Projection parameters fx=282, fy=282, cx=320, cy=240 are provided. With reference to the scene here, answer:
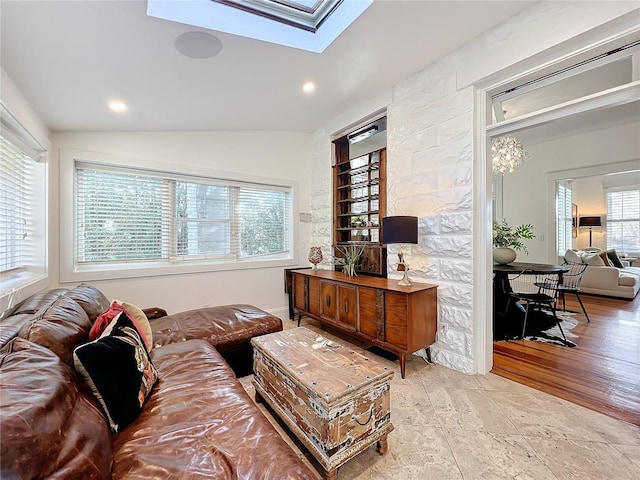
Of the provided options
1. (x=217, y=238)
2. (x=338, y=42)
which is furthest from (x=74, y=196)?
(x=338, y=42)

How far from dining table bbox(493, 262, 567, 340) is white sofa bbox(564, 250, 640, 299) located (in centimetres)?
210

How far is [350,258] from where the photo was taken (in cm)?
326

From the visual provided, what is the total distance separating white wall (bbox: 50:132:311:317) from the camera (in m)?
2.93

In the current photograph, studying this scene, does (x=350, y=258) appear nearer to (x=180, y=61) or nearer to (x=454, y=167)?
(x=454, y=167)

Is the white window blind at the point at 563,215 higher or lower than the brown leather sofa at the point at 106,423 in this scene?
higher

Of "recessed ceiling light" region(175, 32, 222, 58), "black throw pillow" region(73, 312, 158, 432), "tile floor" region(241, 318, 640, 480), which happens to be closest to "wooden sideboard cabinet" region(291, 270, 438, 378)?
"tile floor" region(241, 318, 640, 480)

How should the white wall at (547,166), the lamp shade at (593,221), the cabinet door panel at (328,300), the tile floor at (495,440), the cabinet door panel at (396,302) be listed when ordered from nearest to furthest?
the tile floor at (495,440) < the cabinet door panel at (396,302) < the cabinet door panel at (328,300) < the white wall at (547,166) < the lamp shade at (593,221)

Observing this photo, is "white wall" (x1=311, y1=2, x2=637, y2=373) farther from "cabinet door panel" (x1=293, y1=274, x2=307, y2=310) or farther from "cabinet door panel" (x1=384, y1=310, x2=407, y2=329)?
"cabinet door panel" (x1=293, y1=274, x2=307, y2=310)

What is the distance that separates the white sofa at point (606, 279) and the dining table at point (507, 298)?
210cm

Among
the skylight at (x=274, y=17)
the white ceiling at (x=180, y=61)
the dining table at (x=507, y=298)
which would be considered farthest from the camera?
the dining table at (x=507, y=298)

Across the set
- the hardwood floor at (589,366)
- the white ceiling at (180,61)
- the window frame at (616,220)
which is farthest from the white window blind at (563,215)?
the white ceiling at (180,61)

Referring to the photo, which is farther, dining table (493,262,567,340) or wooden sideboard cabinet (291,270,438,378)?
dining table (493,262,567,340)

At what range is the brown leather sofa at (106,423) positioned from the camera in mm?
698

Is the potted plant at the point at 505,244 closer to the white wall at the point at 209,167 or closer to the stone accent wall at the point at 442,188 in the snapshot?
the stone accent wall at the point at 442,188
